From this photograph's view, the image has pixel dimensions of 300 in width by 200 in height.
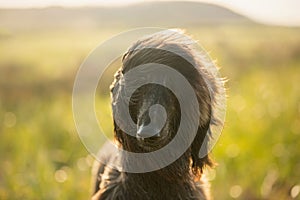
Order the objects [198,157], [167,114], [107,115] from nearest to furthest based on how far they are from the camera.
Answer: [167,114] < [198,157] < [107,115]

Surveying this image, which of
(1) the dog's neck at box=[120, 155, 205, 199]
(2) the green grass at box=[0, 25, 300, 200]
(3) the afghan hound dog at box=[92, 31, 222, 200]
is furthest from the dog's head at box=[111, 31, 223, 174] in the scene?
(2) the green grass at box=[0, 25, 300, 200]

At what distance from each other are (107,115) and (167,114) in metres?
3.75

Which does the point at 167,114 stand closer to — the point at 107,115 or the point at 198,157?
the point at 198,157

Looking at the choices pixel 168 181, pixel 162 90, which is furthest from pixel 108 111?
pixel 162 90

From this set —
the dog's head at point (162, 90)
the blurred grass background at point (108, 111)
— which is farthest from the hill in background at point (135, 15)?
the dog's head at point (162, 90)

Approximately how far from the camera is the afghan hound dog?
334 centimetres

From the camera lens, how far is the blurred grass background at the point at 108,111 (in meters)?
5.47

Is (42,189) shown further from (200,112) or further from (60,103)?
(60,103)

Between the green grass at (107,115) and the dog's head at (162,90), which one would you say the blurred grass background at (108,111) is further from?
the dog's head at (162,90)

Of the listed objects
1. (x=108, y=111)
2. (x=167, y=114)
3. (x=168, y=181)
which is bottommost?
(x=108, y=111)

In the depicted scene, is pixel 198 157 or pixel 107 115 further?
pixel 107 115

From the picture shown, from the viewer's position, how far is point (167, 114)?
3318 millimetres

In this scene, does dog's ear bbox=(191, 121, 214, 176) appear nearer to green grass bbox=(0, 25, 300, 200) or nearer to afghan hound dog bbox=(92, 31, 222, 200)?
afghan hound dog bbox=(92, 31, 222, 200)

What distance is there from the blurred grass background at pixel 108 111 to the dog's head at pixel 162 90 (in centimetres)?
73
